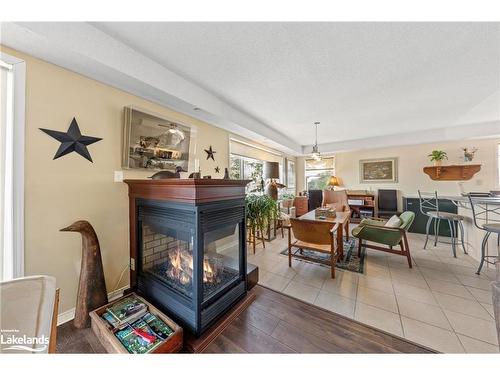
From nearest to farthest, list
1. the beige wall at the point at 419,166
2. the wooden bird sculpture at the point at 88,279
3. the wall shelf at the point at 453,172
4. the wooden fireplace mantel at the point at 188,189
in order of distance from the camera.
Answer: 1. the wooden fireplace mantel at the point at 188,189
2. the wooden bird sculpture at the point at 88,279
3. the wall shelf at the point at 453,172
4. the beige wall at the point at 419,166

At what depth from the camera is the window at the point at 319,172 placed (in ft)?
19.4

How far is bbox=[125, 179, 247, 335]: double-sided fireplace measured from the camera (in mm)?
1390

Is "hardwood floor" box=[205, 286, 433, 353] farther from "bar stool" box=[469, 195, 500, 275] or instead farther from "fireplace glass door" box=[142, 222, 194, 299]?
"bar stool" box=[469, 195, 500, 275]

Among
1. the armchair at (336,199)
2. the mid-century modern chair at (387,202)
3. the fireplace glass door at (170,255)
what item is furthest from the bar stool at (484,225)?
the fireplace glass door at (170,255)

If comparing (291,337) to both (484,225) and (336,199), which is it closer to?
(484,225)

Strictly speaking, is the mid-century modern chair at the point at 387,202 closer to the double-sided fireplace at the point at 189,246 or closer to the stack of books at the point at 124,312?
the double-sided fireplace at the point at 189,246

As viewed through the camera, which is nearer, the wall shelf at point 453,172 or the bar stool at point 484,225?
the bar stool at point 484,225

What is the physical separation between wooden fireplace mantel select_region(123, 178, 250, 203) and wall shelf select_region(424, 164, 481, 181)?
4920 millimetres

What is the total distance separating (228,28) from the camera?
4.17 feet

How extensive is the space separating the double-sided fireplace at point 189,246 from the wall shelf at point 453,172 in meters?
4.93

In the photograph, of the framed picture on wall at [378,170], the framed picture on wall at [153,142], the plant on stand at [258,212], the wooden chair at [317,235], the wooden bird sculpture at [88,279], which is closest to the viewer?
the wooden bird sculpture at [88,279]

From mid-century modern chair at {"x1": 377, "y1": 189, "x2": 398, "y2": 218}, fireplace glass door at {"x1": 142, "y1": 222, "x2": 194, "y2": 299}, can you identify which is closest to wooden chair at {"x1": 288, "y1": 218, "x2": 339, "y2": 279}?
fireplace glass door at {"x1": 142, "y1": 222, "x2": 194, "y2": 299}
